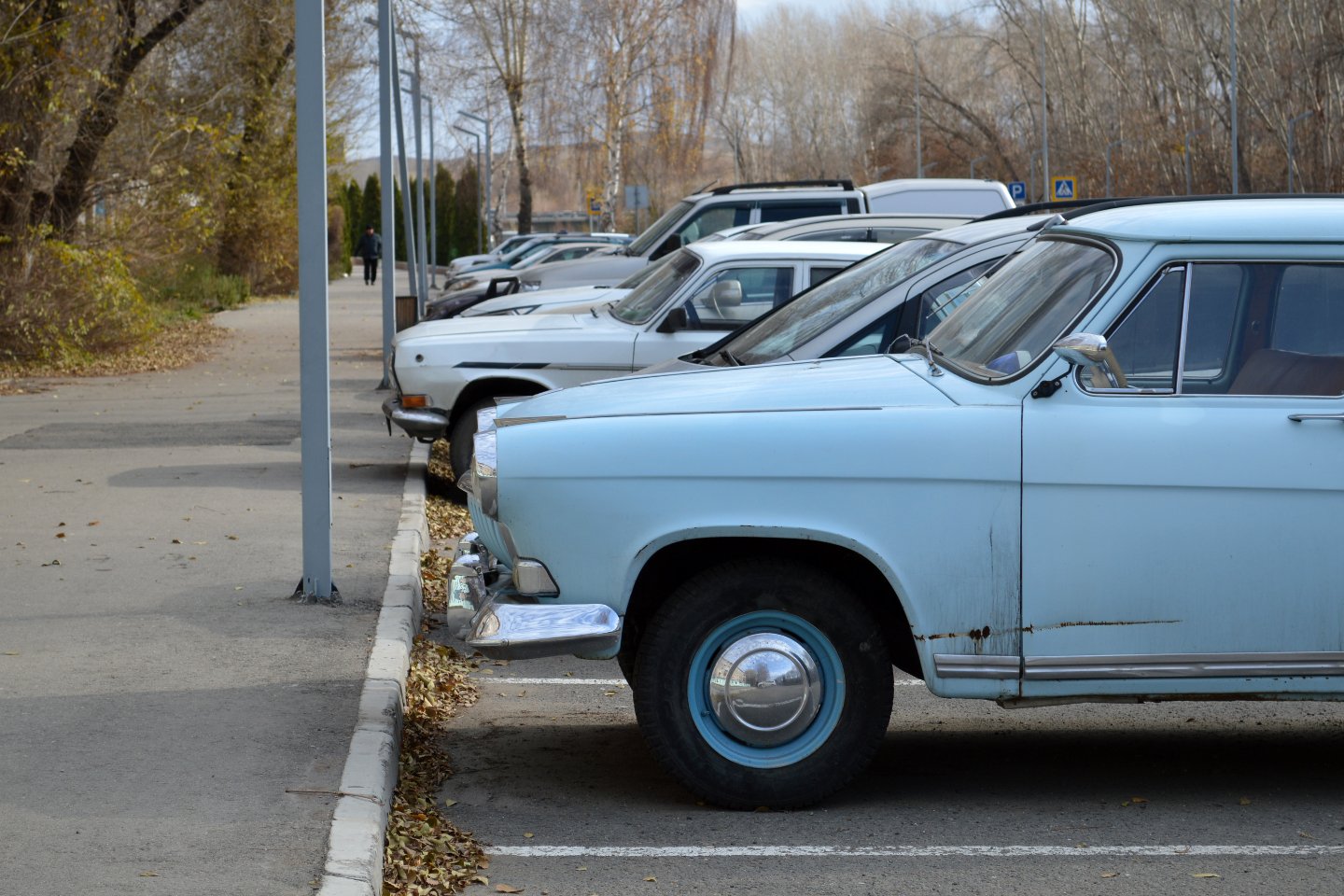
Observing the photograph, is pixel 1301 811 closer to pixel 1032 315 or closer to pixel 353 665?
pixel 1032 315

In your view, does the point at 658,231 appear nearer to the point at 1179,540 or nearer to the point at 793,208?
the point at 793,208

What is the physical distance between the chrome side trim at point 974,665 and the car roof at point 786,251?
20.5ft

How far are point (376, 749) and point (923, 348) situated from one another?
2.34 m

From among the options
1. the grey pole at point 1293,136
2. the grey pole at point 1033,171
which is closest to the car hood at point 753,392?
the grey pole at point 1293,136

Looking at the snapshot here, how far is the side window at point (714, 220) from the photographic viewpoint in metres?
18.0

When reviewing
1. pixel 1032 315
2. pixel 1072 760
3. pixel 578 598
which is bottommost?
pixel 1072 760

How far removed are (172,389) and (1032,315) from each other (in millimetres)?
14934

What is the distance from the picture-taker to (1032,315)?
5.30 m

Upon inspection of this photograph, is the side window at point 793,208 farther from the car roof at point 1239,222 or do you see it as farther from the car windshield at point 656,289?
the car roof at point 1239,222

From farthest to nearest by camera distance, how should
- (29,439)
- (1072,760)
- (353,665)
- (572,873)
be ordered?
(29,439) → (353,665) → (1072,760) → (572,873)

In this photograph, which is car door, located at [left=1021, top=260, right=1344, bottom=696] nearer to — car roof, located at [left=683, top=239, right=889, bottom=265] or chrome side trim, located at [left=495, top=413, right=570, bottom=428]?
chrome side trim, located at [left=495, top=413, right=570, bottom=428]

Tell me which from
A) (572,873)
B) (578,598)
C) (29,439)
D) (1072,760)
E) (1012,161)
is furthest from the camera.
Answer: (1012,161)

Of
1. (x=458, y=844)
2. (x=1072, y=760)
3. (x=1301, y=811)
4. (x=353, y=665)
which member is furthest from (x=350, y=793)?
(x=1301, y=811)

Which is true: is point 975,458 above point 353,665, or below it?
above
